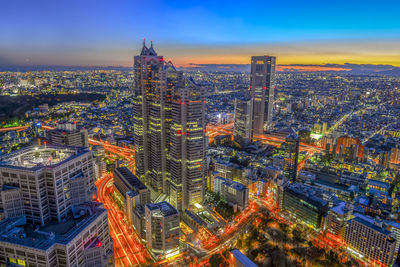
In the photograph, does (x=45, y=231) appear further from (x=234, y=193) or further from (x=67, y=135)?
(x=67, y=135)

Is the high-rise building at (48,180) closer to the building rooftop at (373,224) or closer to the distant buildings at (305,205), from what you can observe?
the distant buildings at (305,205)

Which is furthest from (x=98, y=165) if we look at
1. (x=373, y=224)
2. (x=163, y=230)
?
(x=373, y=224)

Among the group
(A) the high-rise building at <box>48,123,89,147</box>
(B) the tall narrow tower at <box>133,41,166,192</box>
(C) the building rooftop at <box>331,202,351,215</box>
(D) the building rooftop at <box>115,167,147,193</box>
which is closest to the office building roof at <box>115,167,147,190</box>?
(D) the building rooftop at <box>115,167,147,193</box>

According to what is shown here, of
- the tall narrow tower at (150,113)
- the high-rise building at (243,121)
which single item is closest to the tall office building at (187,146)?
the tall narrow tower at (150,113)

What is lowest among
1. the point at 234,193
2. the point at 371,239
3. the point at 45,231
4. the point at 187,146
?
the point at 371,239

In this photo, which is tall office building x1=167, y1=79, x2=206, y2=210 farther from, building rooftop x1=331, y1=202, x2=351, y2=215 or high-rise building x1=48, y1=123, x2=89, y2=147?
building rooftop x1=331, y1=202, x2=351, y2=215

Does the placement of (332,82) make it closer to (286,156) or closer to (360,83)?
(360,83)
